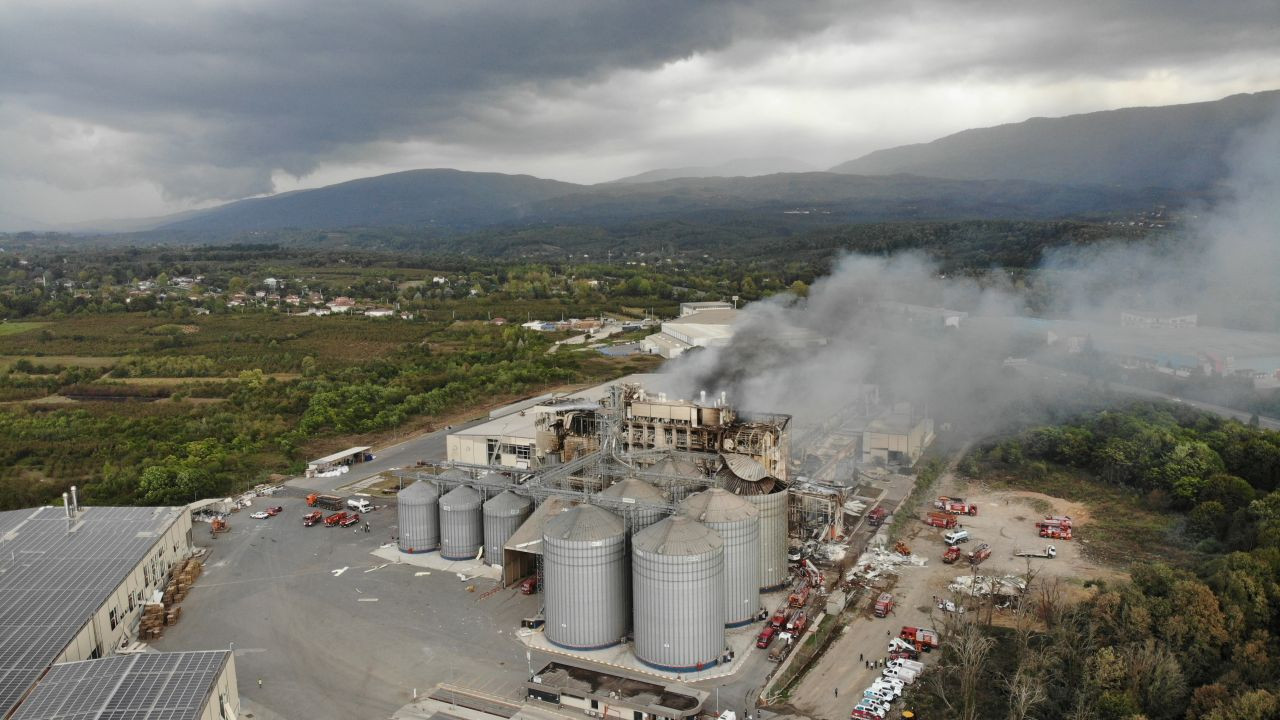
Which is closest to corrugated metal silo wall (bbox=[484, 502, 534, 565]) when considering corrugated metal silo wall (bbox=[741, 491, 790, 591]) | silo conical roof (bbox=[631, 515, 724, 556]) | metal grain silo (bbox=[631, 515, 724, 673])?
silo conical roof (bbox=[631, 515, 724, 556])

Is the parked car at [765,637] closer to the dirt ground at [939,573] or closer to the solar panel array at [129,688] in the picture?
the dirt ground at [939,573]

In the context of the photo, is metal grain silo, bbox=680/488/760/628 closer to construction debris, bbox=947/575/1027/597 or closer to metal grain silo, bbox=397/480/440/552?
construction debris, bbox=947/575/1027/597

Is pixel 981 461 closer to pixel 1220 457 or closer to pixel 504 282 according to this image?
pixel 1220 457

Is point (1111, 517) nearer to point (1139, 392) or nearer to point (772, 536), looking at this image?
point (772, 536)

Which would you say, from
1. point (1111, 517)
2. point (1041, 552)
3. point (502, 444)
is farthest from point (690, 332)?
point (1041, 552)

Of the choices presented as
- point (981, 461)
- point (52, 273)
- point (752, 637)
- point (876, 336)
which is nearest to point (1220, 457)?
point (981, 461)

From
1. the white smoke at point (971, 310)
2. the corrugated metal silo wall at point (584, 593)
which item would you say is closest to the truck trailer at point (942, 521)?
the white smoke at point (971, 310)
